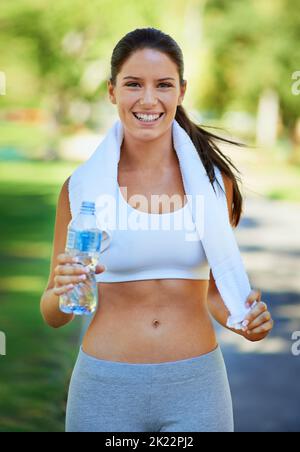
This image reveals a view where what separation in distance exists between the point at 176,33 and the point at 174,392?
1159 inches

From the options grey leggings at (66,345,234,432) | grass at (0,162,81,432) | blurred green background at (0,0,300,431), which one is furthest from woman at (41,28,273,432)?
blurred green background at (0,0,300,431)

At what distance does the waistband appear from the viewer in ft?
7.29

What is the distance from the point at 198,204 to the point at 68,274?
46cm

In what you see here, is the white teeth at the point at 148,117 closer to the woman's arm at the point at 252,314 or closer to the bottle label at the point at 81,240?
the bottle label at the point at 81,240

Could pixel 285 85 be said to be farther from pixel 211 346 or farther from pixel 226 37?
pixel 211 346

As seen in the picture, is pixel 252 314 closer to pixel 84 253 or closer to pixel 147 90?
pixel 84 253

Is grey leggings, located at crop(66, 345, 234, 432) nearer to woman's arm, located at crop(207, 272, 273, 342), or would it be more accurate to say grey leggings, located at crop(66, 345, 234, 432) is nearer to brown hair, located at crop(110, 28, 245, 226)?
woman's arm, located at crop(207, 272, 273, 342)

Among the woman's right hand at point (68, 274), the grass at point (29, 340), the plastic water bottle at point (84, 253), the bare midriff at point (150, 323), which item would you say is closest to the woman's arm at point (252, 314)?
the bare midriff at point (150, 323)

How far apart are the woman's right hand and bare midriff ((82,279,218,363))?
0.24 metres

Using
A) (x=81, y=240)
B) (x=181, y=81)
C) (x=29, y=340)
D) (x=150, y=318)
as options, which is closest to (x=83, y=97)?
(x=29, y=340)

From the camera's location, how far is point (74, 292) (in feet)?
7.45

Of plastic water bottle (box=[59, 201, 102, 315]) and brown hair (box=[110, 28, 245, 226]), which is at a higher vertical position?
brown hair (box=[110, 28, 245, 226])

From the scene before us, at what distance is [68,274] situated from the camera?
2.10 meters
